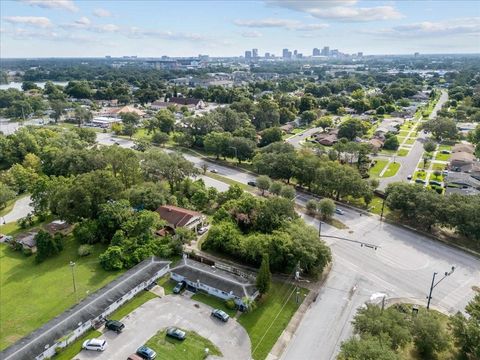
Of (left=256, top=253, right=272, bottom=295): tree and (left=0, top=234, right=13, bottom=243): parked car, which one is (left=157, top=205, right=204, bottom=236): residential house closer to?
(left=256, top=253, right=272, bottom=295): tree

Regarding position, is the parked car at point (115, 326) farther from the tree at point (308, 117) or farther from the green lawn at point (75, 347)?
the tree at point (308, 117)

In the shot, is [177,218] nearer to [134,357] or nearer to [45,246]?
[45,246]

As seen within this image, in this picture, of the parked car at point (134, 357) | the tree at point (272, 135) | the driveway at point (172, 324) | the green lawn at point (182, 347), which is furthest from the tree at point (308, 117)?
the parked car at point (134, 357)

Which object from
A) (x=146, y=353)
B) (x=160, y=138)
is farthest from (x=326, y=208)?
(x=160, y=138)

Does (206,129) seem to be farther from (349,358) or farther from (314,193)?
(349,358)

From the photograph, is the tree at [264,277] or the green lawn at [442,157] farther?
the green lawn at [442,157]

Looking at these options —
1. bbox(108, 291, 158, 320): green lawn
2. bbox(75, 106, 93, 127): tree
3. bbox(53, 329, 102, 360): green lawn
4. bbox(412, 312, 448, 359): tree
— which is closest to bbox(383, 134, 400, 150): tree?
bbox(412, 312, 448, 359): tree

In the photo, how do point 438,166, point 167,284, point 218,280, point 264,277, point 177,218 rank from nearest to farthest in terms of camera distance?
point 264,277, point 218,280, point 167,284, point 177,218, point 438,166
